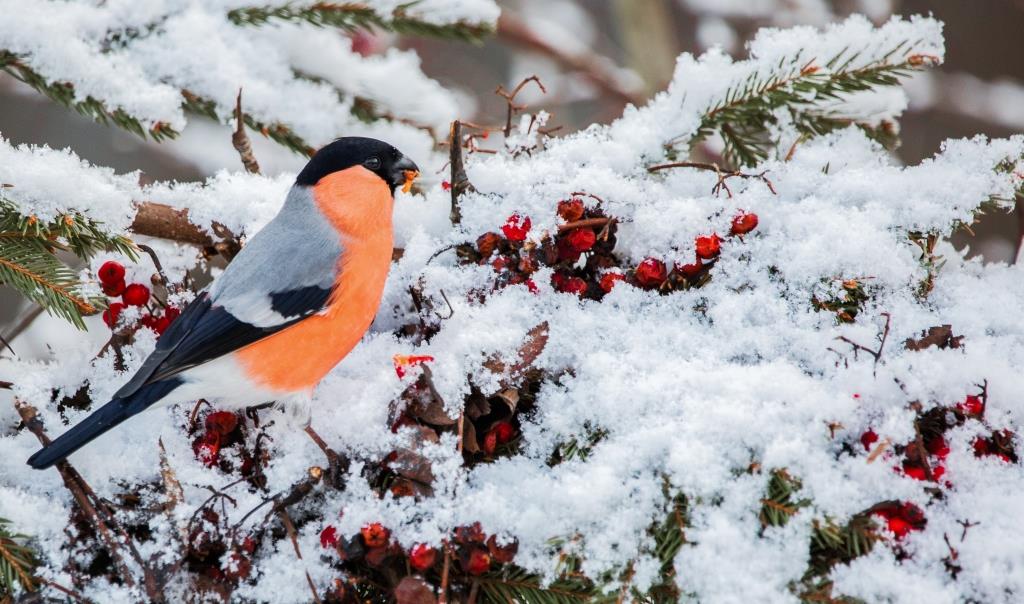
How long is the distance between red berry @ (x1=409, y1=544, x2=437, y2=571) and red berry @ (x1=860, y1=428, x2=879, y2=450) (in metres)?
0.63

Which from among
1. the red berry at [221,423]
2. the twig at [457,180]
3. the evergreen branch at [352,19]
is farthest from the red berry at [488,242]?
the evergreen branch at [352,19]

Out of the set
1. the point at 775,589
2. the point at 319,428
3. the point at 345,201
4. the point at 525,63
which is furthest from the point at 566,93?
the point at 775,589

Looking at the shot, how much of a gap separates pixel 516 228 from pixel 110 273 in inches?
32.0

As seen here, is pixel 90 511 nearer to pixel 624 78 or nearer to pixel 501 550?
pixel 501 550

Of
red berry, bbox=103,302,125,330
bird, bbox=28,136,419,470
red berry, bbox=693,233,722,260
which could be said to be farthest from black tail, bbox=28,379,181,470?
red berry, bbox=693,233,722,260

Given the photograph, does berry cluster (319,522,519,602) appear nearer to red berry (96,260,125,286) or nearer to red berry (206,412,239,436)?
red berry (206,412,239,436)

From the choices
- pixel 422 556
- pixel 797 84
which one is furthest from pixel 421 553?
pixel 797 84

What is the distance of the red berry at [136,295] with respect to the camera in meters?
1.66

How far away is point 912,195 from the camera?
5.27 ft

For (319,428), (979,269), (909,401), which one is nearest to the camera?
(909,401)

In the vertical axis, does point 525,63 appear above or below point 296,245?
above

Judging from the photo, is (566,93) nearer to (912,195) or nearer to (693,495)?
(912,195)

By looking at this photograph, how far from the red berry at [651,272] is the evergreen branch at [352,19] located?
94 centimetres

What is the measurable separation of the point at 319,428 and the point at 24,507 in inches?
17.7
